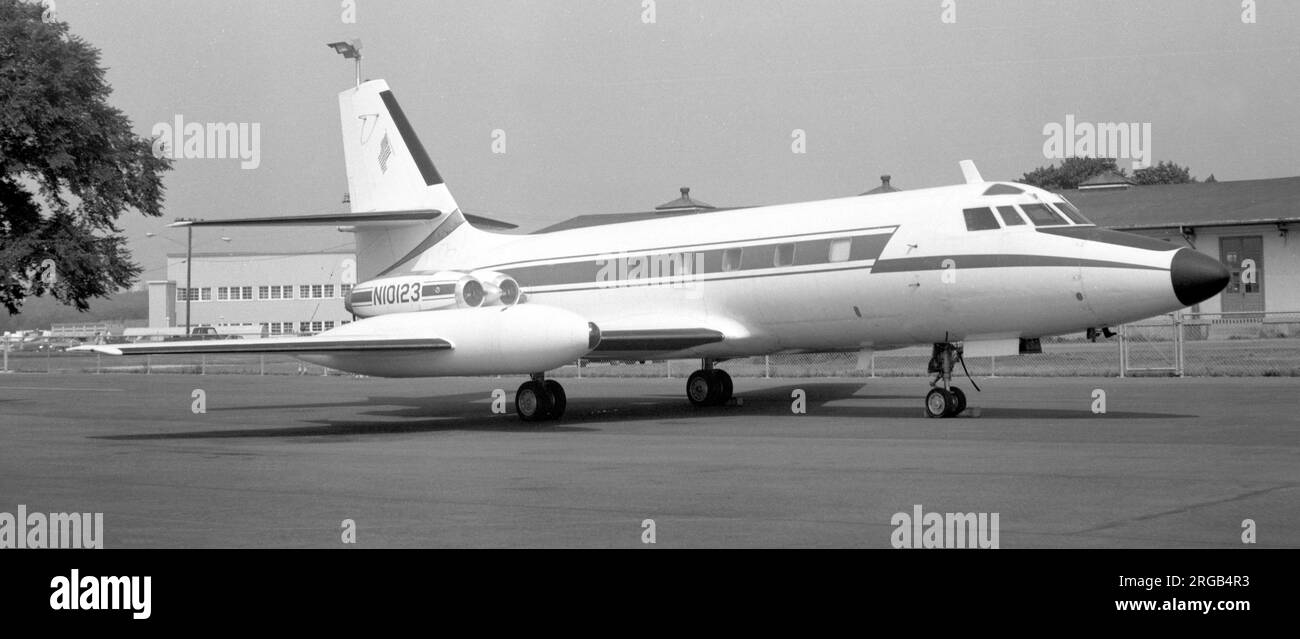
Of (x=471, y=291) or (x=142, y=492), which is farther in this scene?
(x=471, y=291)

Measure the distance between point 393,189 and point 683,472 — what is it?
14.1 meters

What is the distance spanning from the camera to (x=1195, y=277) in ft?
52.2

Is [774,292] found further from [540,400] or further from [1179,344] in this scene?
[1179,344]

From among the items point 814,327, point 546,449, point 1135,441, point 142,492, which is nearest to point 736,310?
point 814,327

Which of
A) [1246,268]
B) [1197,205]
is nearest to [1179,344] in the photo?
[1246,268]

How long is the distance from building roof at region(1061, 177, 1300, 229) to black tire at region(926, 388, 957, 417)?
1450 inches

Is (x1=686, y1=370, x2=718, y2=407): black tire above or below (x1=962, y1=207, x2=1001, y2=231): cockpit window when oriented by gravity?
below

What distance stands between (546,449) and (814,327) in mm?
5801

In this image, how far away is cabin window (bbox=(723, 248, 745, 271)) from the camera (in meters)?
20.4

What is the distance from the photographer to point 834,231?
19422mm

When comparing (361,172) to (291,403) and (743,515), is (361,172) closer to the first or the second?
(291,403)

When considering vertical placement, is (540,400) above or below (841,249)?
below

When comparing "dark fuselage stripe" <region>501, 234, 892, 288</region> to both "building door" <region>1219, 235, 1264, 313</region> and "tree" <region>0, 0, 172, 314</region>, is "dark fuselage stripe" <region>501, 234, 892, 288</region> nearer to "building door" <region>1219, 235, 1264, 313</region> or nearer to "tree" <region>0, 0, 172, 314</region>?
"tree" <region>0, 0, 172, 314</region>

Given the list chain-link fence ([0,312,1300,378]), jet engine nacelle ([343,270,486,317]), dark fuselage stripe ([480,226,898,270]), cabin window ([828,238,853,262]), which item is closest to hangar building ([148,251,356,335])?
chain-link fence ([0,312,1300,378])
